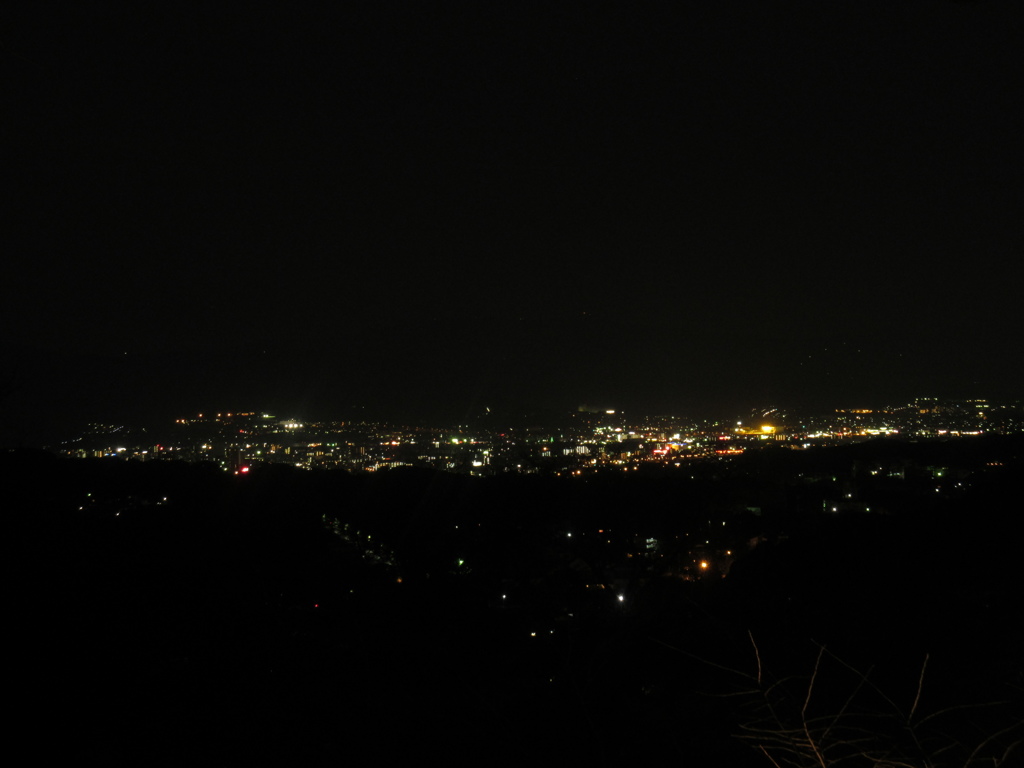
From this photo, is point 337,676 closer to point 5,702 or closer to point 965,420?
point 5,702

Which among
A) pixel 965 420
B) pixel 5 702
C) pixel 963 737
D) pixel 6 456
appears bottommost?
pixel 965 420

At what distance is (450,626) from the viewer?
19.4ft

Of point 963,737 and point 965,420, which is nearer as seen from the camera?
point 963,737

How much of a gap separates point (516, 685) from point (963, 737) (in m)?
2.74

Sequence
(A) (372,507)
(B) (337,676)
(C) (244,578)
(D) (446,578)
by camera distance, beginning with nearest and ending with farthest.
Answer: (B) (337,676) → (C) (244,578) → (D) (446,578) → (A) (372,507)

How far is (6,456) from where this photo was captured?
17.7ft

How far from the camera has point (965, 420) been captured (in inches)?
971

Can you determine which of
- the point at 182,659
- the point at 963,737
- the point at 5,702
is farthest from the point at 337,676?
the point at 963,737

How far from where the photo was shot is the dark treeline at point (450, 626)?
3205 mm

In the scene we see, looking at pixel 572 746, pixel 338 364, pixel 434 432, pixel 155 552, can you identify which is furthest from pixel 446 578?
pixel 338 364

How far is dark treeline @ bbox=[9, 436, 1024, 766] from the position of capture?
3205mm

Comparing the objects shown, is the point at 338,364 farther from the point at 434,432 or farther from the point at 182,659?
the point at 182,659

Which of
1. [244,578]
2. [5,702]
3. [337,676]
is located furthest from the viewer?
[244,578]

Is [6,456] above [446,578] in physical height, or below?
above
